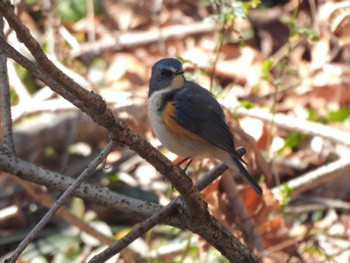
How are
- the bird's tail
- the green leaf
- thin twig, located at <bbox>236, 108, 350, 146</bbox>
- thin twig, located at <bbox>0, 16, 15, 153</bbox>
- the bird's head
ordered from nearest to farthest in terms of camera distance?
thin twig, located at <bbox>0, 16, 15, 153</bbox>, the bird's tail, the bird's head, thin twig, located at <bbox>236, 108, 350, 146</bbox>, the green leaf

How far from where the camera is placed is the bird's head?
4344mm

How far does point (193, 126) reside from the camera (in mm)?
4137

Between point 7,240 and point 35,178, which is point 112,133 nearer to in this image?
point 35,178

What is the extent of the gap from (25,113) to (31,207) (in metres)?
0.72

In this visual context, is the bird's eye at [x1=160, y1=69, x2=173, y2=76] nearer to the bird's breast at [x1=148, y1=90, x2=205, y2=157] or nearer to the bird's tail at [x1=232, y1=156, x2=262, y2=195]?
the bird's breast at [x1=148, y1=90, x2=205, y2=157]

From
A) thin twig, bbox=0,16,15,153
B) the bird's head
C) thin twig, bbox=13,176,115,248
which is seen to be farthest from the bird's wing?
thin twig, bbox=13,176,115,248

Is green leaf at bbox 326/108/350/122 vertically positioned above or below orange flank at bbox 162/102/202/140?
above

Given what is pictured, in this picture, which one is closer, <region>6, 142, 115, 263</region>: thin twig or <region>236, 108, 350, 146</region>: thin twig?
<region>6, 142, 115, 263</region>: thin twig

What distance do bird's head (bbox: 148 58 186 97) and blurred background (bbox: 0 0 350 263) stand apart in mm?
87

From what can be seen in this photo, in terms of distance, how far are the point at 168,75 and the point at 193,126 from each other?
0.39 m

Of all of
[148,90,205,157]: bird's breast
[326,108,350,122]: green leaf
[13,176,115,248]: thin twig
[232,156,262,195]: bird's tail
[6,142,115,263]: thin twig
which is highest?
[326,108,350,122]: green leaf

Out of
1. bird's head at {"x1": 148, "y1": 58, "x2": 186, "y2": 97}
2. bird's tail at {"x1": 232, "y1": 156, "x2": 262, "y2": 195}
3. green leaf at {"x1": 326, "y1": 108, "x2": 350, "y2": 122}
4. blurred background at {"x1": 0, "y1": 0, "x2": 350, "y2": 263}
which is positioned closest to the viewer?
bird's tail at {"x1": 232, "y1": 156, "x2": 262, "y2": 195}

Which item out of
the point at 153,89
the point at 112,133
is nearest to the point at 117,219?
the point at 153,89

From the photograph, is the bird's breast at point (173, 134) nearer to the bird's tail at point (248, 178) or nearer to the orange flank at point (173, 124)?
the orange flank at point (173, 124)
